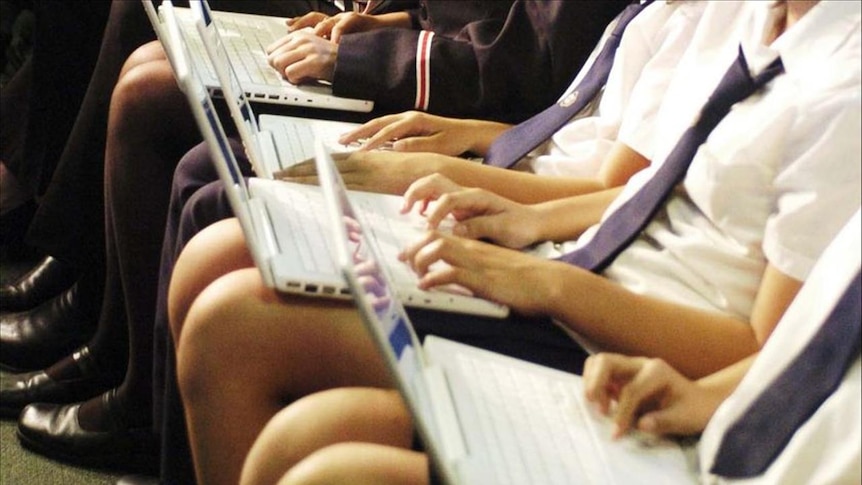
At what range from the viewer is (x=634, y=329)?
840 millimetres

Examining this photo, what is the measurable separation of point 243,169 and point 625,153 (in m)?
0.42

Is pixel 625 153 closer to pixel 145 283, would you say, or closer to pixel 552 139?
pixel 552 139

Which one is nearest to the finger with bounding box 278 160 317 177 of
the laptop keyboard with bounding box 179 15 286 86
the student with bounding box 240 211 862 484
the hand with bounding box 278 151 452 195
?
the hand with bounding box 278 151 452 195

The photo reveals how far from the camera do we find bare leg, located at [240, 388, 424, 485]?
769mm

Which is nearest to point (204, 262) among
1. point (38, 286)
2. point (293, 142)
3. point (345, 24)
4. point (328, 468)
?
point (293, 142)

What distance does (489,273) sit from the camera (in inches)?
33.8

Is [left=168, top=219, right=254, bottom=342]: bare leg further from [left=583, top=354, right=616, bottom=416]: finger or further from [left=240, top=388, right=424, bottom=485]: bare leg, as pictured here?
[left=583, top=354, right=616, bottom=416]: finger

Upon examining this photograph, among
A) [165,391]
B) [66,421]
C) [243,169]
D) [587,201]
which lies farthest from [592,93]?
[66,421]

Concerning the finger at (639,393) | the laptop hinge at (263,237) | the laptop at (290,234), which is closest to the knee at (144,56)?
the laptop at (290,234)

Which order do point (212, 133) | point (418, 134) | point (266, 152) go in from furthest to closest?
point (418, 134) → point (266, 152) → point (212, 133)

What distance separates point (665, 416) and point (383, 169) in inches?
17.0

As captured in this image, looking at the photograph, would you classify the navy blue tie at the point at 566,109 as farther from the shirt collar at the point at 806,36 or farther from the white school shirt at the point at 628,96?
the shirt collar at the point at 806,36

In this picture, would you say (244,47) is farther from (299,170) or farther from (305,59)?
(299,170)

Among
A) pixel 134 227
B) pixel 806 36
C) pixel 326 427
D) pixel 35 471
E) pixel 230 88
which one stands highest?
pixel 806 36
